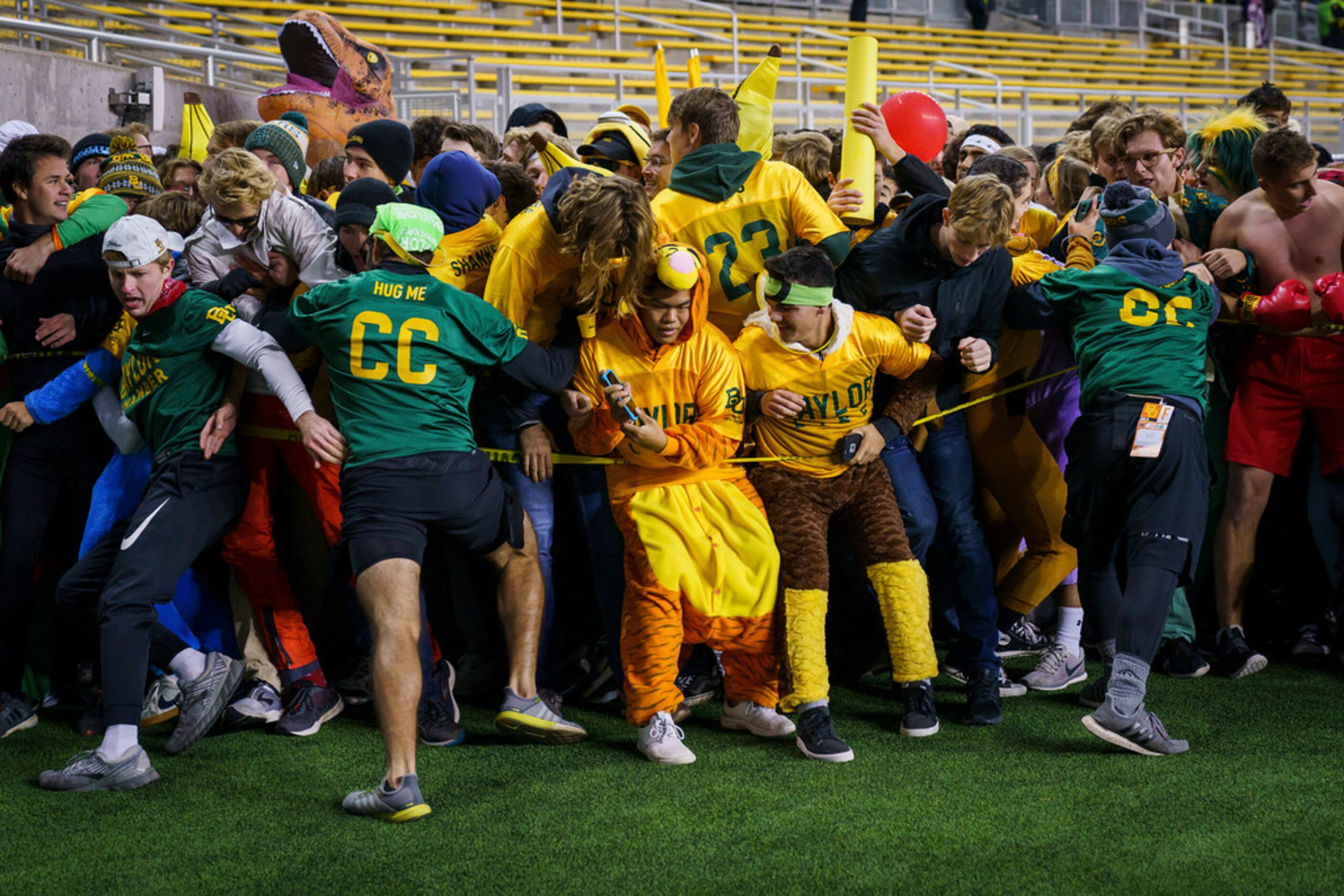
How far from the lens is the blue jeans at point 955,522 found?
4.77 metres

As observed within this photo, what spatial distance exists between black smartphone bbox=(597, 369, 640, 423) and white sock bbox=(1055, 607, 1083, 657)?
75.8 inches

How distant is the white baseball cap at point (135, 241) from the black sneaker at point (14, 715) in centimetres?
156

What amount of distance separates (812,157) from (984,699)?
233 centimetres

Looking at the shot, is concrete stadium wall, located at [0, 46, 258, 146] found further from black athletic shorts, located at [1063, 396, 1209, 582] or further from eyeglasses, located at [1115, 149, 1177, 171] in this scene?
black athletic shorts, located at [1063, 396, 1209, 582]

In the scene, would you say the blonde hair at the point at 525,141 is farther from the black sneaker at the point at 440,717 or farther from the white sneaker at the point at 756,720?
the white sneaker at the point at 756,720

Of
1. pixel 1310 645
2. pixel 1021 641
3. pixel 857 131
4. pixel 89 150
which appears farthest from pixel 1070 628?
pixel 89 150

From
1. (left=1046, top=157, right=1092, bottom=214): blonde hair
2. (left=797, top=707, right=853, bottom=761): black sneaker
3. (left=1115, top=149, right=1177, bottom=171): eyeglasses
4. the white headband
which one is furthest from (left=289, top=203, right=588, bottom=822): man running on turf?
the white headband

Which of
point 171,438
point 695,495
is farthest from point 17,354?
point 695,495

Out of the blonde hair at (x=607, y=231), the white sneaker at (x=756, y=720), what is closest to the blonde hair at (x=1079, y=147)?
the blonde hair at (x=607, y=231)

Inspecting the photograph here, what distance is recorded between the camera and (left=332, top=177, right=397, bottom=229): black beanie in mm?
4547

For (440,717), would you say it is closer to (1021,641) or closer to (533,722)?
(533,722)

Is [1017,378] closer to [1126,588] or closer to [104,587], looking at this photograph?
[1126,588]

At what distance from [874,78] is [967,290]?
0.79 meters

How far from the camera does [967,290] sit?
4.73 meters
